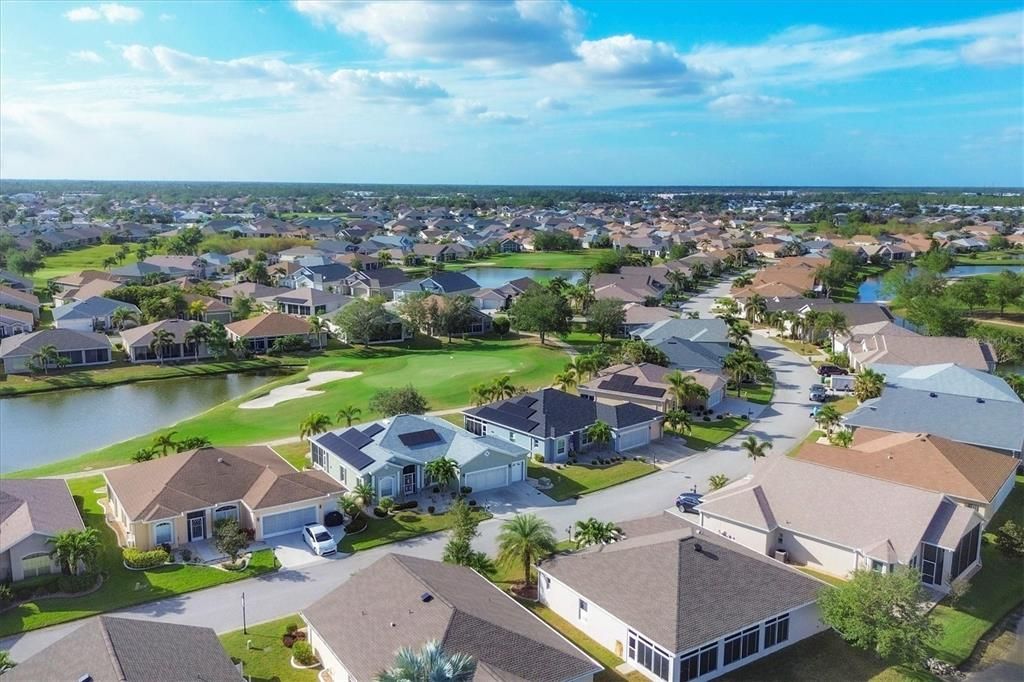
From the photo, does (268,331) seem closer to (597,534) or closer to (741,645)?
(597,534)

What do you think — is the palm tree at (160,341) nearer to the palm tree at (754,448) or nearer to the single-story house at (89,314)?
the single-story house at (89,314)

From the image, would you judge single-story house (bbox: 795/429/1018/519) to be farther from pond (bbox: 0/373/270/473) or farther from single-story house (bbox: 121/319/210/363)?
single-story house (bbox: 121/319/210/363)

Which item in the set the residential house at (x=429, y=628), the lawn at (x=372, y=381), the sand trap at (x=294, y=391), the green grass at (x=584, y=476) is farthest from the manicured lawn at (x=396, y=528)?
the sand trap at (x=294, y=391)

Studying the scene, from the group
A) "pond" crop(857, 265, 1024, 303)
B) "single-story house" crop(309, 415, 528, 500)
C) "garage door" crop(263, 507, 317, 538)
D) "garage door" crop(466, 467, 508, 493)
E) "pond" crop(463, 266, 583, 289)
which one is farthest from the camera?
"pond" crop(463, 266, 583, 289)

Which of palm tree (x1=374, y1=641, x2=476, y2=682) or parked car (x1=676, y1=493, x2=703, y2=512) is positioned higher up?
palm tree (x1=374, y1=641, x2=476, y2=682)

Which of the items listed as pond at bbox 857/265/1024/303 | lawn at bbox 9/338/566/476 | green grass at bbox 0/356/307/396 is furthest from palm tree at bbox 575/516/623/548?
pond at bbox 857/265/1024/303

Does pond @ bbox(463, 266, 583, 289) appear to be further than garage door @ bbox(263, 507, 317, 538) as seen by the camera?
Yes

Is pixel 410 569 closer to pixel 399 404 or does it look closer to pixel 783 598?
pixel 783 598
